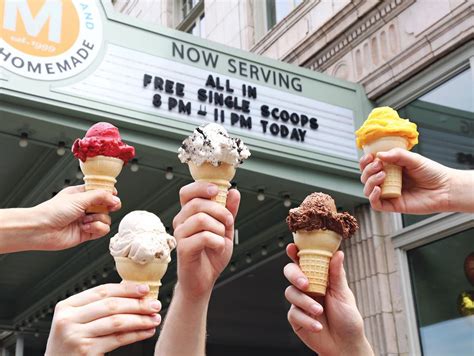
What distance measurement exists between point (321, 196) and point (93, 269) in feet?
30.1

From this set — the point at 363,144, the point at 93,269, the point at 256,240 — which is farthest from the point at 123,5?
the point at 363,144

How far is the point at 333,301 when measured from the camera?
2.20 meters

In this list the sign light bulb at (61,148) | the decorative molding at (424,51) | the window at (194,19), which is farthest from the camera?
the window at (194,19)

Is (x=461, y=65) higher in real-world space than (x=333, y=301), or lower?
higher

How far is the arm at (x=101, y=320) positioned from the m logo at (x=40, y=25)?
449 cm

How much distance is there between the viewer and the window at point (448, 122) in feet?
22.0

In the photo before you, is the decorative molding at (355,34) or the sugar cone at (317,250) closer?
the sugar cone at (317,250)

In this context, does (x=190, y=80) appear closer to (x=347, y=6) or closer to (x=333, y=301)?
(x=347, y=6)

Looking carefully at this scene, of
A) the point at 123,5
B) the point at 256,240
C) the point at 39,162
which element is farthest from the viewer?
the point at 123,5

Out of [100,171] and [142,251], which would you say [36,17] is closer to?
[100,171]

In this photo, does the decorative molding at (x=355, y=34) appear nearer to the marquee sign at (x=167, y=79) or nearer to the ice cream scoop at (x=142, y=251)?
the marquee sign at (x=167, y=79)

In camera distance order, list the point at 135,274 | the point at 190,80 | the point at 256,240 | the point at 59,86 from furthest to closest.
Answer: the point at 256,240 → the point at 190,80 → the point at 59,86 → the point at 135,274

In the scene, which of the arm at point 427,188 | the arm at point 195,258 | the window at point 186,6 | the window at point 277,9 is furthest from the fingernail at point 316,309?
the window at point 186,6

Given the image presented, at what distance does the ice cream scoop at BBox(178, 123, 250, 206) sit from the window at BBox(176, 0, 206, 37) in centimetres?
1020
